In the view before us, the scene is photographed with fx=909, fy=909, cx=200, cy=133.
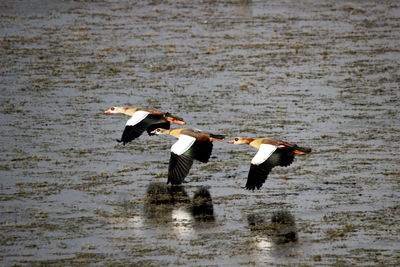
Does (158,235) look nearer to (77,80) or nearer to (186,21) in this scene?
(77,80)

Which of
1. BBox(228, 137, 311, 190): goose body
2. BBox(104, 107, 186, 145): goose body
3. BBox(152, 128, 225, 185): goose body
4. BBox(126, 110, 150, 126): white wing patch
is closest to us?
BBox(228, 137, 311, 190): goose body

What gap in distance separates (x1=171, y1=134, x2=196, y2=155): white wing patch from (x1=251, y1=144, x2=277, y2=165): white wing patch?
1.07 m

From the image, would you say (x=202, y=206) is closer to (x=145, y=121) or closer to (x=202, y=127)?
(x=145, y=121)

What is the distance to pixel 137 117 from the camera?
15.0 m

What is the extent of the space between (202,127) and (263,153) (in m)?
4.21

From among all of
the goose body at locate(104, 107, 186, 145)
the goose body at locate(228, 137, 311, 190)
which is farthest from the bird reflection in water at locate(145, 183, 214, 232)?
the goose body at locate(104, 107, 186, 145)

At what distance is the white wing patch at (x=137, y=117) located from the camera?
14828mm

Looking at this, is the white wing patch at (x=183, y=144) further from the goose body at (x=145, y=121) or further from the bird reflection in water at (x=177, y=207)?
the goose body at (x=145, y=121)

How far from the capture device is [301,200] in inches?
491

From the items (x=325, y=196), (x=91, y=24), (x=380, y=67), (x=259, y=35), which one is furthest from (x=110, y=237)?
(x=91, y=24)

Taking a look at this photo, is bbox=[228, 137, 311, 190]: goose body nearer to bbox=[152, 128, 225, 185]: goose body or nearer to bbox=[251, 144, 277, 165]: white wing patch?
bbox=[251, 144, 277, 165]: white wing patch

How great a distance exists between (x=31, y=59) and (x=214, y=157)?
997 cm

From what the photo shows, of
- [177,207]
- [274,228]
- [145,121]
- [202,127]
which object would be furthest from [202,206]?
[202,127]

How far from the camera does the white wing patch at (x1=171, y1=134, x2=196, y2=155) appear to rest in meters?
13.0
